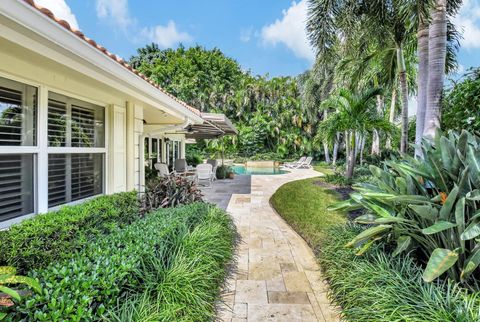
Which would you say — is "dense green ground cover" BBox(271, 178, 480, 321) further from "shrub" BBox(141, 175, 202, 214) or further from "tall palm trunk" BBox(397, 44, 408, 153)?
"tall palm trunk" BBox(397, 44, 408, 153)

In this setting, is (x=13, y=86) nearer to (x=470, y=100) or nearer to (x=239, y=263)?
(x=239, y=263)

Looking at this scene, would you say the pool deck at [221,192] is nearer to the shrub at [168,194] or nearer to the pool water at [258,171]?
the shrub at [168,194]

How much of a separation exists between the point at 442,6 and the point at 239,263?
20.5ft

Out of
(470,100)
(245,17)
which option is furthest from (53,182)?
(245,17)

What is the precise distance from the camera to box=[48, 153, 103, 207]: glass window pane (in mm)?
3939

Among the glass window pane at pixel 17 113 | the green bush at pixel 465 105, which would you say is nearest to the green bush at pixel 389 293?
the glass window pane at pixel 17 113

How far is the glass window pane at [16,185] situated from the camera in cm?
317

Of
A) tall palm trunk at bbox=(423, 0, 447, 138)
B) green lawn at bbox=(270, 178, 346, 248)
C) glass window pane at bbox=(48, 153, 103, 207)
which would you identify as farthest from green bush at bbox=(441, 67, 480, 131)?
glass window pane at bbox=(48, 153, 103, 207)

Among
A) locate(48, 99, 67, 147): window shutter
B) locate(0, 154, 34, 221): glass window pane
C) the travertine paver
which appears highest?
locate(48, 99, 67, 147): window shutter

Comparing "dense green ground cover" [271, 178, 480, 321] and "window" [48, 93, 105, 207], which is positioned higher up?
"window" [48, 93, 105, 207]

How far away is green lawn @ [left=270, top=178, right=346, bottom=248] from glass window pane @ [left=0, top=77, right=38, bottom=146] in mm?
4787

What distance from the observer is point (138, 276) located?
2818 millimetres

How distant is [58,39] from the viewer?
2.50 meters

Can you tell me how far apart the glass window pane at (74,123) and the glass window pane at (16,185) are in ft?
1.64
